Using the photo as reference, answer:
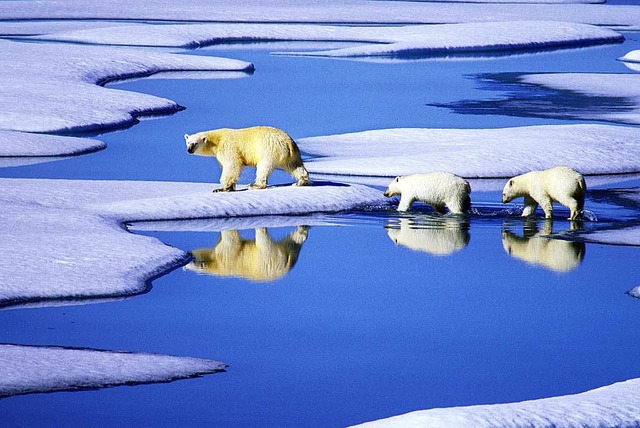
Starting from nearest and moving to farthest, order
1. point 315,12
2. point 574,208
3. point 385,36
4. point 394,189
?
point 574,208 → point 394,189 → point 385,36 → point 315,12

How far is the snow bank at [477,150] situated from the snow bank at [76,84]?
110 inches

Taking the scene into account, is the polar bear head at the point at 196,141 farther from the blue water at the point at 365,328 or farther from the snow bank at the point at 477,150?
the snow bank at the point at 477,150

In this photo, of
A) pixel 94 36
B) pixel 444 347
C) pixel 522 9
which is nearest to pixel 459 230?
pixel 444 347

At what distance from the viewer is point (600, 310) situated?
6.69m

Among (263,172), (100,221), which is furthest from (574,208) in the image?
(100,221)

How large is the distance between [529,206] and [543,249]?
1.18 m

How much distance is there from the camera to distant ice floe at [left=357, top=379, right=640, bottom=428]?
4523mm

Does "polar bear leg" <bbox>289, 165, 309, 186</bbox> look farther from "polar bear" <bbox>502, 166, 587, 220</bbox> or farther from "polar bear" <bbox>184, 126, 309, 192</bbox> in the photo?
"polar bear" <bbox>502, 166, 587, 220</bbox>

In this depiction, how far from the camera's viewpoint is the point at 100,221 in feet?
27.3

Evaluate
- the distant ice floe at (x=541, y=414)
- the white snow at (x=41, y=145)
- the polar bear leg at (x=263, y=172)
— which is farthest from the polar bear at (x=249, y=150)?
the distant ice floe at (x=541, y=414)

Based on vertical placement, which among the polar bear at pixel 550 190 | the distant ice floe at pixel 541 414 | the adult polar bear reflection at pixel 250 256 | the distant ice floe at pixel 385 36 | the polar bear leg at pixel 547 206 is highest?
the distant ice floe at pixel 385 36

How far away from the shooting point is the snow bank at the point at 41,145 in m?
11.8

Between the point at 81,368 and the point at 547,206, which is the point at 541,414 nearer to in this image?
the point at 81,368

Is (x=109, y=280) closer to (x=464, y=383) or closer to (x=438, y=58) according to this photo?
(x=464, y=383)
